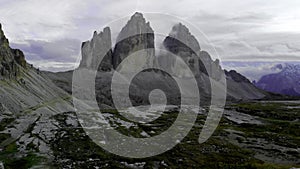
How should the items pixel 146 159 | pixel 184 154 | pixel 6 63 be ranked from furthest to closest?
pixel 6 63 → pixel 184 154 → pixel 146 159

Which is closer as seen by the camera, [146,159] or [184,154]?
[146,159]

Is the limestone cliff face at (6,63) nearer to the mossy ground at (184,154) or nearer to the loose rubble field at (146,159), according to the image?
the loose rubble field at (146,159)

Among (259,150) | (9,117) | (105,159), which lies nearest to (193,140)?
(259,150)

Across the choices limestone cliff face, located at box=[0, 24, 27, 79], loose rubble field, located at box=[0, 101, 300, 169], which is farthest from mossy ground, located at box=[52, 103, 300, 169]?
limestone cliff face, located at box=[0, 24, 27, 79]

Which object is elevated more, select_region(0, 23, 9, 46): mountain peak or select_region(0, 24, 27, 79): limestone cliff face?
select_region(0, 23, 9, 46): mountain peak

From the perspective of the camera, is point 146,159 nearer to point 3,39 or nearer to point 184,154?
point 184,154

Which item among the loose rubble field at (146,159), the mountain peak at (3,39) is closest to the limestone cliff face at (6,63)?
the mountain peak at (3,39)

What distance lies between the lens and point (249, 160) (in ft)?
155

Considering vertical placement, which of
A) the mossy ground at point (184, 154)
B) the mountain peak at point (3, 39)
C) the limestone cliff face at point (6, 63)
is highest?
the mountain peak at point (3, 39)

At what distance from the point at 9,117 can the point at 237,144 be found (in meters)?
68.8

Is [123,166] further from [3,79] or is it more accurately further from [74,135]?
[3,79]

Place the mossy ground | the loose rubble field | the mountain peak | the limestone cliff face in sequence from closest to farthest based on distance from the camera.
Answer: the mossy ground → the loose rubble field → the limestone cliff face → the mountain peak

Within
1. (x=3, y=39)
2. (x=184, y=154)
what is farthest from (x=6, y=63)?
(x=184, y=154)

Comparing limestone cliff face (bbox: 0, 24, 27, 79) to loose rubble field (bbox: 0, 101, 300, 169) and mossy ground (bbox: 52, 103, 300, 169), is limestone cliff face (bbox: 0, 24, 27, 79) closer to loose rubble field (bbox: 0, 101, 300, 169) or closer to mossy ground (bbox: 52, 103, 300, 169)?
loose rubble field (bbox: 0, 101, 300, 169)
